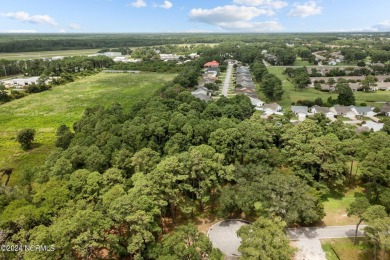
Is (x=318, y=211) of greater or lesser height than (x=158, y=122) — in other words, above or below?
below

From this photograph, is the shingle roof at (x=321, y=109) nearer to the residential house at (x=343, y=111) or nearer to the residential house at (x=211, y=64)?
the residential house at (x=343, y=111)

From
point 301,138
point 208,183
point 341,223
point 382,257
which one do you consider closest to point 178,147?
point 208,183

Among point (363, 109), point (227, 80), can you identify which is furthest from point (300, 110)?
point (227, 80)

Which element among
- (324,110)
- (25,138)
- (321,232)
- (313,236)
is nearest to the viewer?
(313,236)

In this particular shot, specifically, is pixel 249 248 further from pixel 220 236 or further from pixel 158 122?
pixel 158 122

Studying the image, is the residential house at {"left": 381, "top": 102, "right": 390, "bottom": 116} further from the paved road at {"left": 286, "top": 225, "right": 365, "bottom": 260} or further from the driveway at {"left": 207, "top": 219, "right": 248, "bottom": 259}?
the driveway at {"left": 207, "top": 219, "right": 248, "bottom": 259}

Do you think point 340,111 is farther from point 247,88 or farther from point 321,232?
point 321,232
